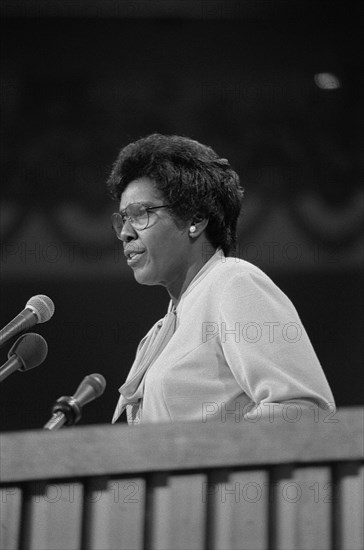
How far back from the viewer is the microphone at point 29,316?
1.64 meters

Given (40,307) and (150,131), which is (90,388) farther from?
(150,131)

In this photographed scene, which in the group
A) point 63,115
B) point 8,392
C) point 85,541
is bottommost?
point 85,541

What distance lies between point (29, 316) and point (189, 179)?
1.97ft

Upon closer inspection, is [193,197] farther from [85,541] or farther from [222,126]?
[222,126]

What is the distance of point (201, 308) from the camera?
6.26 feet

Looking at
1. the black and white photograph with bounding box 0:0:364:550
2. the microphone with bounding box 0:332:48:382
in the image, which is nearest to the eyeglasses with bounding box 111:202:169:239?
the microphone with bounding box 0:332:48:382

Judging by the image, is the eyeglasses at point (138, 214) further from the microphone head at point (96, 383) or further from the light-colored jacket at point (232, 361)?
the microphone head at point (96, 383)

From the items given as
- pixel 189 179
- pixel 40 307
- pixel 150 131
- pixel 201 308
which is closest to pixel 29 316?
pixel 40 307

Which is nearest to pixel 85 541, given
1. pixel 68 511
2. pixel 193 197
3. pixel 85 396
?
pixel 68 511

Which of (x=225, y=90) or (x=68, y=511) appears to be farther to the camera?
(x=225, y=90)

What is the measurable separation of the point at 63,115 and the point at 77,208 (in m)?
0.42

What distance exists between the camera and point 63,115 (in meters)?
3.88

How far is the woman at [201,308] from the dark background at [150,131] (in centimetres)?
170

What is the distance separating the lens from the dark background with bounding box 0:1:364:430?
3.85m
